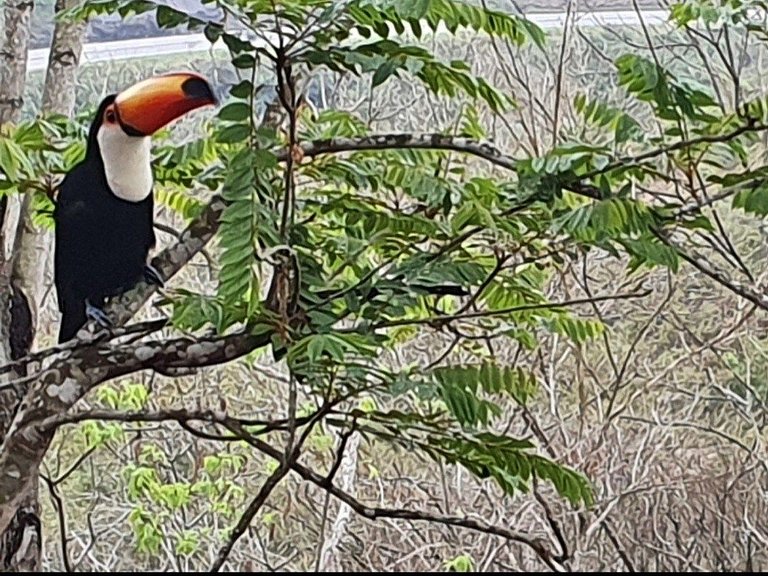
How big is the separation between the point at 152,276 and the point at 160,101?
18 centimetres

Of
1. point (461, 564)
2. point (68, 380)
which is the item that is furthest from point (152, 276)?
point (461, 564)

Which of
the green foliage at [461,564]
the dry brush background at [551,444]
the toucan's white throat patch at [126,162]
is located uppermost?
the toucan's white throat patch at [126,162]

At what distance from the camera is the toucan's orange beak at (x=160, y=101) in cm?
90

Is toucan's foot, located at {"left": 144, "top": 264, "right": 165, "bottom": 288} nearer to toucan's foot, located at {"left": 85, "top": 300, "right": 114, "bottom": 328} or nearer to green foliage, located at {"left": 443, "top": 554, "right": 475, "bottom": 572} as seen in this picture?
toucan's foot, located at {"left": 85, "top": 300, "right": 114, "bottom": 328}

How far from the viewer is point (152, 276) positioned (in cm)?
101

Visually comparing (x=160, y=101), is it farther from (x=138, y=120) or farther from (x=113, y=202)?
(x=113, y=202)

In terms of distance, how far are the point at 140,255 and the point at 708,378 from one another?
76cm

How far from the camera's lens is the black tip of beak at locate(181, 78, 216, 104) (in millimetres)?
899

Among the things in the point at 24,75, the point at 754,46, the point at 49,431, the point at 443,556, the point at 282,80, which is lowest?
the point at 443,556

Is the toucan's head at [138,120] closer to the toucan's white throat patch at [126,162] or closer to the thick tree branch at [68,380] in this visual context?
the toucan's white throat patch at [126,162]

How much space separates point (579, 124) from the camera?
134 cm

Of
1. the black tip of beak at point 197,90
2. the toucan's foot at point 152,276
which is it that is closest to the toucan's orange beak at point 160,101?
the black tip of beak at point 197,90

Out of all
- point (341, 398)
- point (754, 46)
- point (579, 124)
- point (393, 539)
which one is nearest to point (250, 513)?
point (341, 398)

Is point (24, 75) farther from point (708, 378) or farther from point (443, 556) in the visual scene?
point (708, 378)
